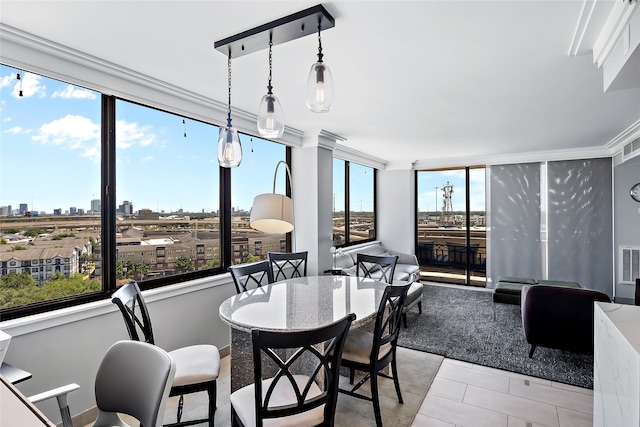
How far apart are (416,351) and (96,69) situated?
3706 millimetres

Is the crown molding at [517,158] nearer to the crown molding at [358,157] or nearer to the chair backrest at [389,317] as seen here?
the crown molding at [358,157]

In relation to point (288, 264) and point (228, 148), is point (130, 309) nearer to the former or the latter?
point (228, 148)

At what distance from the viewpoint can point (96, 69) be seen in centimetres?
231

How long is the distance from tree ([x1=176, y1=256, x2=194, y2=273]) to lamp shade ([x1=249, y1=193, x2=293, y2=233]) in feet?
4.05

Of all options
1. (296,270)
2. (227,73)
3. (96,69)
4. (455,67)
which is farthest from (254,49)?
(296,270)

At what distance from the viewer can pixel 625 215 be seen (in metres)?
5.12

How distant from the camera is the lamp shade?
2.15 metres

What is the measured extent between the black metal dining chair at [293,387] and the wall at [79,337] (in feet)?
4.12

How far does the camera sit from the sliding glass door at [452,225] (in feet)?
21.1

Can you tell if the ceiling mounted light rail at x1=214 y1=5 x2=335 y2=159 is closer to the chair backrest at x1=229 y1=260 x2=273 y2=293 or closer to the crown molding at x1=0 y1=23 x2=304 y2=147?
the crown molding at x1=0 y1=23 x2=304 y2=147

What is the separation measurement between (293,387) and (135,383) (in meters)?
0.68

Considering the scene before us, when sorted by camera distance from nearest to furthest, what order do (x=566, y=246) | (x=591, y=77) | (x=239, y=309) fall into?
(x=239, y=309) → (x=591, y=77) → (x=566, y=246)

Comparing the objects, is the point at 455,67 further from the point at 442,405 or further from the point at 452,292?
the point at 452,292

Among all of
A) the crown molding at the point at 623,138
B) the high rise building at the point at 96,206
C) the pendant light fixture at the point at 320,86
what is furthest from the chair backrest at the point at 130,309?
the crown molding at the point at 623,138
